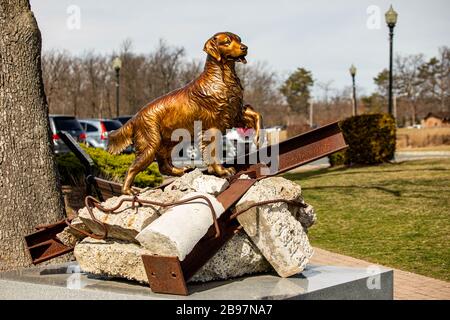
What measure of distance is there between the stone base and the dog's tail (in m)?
1.06

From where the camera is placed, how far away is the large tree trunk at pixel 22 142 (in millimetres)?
6484

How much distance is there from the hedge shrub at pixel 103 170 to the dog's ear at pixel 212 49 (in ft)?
21.0

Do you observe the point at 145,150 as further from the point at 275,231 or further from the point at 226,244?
the point at 275,231

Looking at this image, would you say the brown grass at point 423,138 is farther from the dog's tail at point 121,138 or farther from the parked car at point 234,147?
the dog's tail at point 121,138

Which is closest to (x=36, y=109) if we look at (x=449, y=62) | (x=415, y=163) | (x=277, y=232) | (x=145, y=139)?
(x=145, y=139)

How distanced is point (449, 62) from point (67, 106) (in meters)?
45.9

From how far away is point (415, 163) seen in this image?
1881 cm

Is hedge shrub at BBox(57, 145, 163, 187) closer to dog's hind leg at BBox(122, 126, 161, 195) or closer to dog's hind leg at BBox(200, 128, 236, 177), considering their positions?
dog's hind leg at BBox(122, 126, 161, 195)

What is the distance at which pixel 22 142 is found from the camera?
22.0ft

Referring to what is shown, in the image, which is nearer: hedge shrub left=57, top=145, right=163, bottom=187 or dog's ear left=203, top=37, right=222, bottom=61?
dog's ear left=203, top=37, right=222, bottom=61

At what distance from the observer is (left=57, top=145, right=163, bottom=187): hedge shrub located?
1098cm

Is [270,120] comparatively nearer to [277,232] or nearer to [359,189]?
[359,189]

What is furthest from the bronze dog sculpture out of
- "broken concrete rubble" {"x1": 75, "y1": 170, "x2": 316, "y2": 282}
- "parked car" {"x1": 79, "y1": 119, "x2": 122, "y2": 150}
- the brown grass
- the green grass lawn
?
the brown grass

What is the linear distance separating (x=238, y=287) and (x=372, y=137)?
15994 mm
